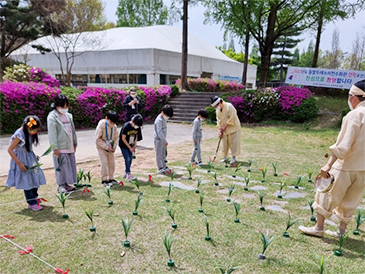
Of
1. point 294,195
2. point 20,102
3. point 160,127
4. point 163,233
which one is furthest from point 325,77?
point 163,233

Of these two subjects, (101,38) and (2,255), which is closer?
(2,255)

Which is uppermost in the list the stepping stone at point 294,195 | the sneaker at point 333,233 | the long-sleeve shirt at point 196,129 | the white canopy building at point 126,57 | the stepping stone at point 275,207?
the white canopy building at point 126,57

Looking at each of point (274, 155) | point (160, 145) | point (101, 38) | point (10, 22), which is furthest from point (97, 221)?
point (101, 38)

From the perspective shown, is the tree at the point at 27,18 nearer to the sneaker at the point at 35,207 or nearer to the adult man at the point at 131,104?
Answer: the adult man at the point at 131,104

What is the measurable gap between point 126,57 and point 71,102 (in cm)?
1707

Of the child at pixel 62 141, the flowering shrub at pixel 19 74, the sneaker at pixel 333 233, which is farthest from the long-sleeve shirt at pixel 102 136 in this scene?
the flowering shrub at pixel 19 74

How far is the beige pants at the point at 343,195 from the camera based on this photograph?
2869 mm

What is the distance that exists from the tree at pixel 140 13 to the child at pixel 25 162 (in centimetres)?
4606

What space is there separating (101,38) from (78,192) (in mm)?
26747

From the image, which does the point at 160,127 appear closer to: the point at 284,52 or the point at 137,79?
the point at 137,79

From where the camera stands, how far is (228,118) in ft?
21.9

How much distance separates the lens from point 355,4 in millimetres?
15984

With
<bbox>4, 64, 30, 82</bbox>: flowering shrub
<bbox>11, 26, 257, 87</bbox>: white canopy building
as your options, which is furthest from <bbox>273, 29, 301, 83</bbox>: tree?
<bbox>4, 64, 30, 82</bbox>: flowering shrub

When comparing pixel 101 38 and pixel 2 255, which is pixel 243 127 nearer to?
pixel 2 255
